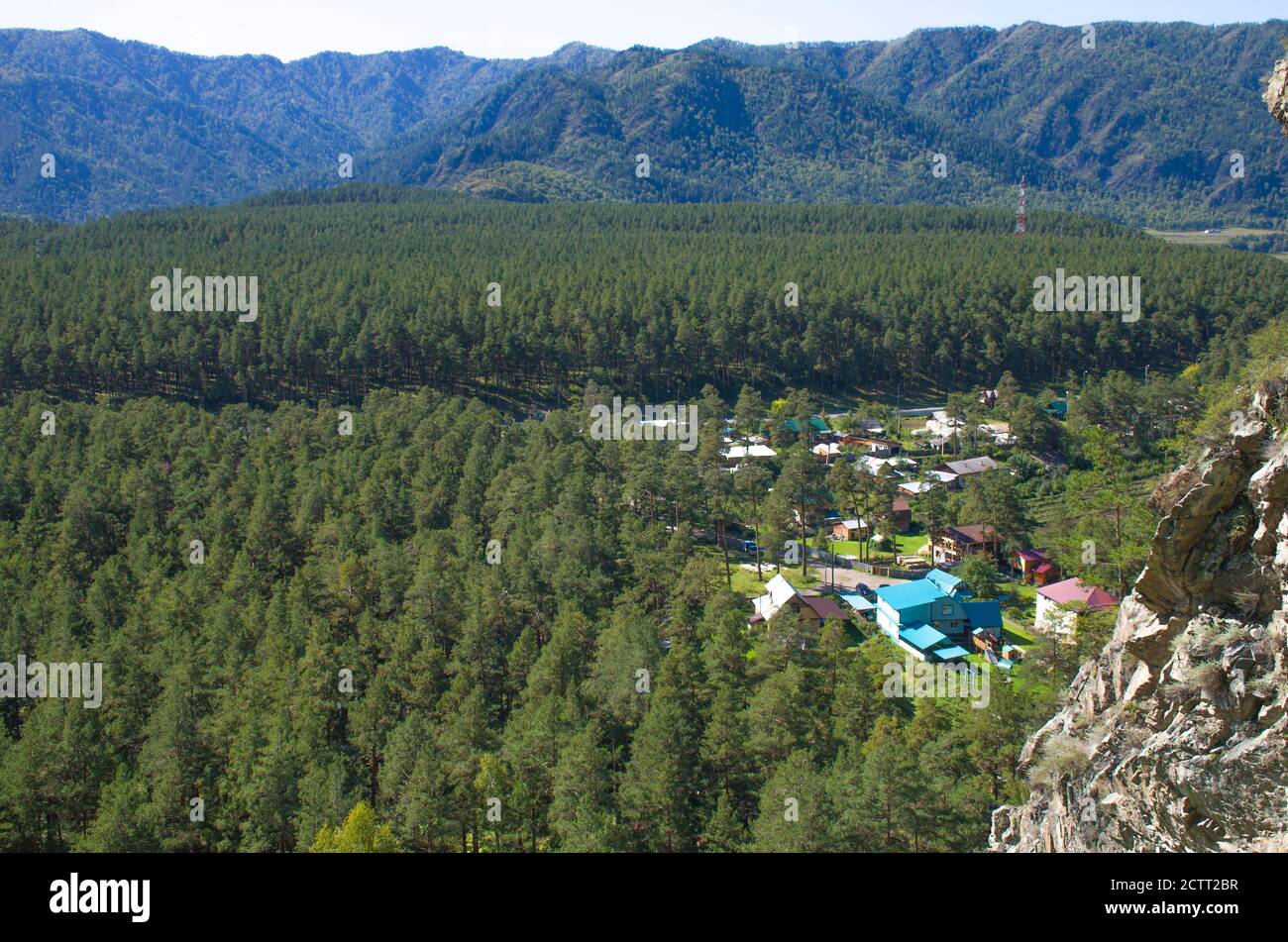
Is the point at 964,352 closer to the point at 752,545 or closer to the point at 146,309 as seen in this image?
the point at 752,545

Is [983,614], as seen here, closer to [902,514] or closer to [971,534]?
[971,534]

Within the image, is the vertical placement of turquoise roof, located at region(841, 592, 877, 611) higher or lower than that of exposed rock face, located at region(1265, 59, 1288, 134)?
lower

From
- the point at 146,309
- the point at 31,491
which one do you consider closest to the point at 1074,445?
the point at 31,491

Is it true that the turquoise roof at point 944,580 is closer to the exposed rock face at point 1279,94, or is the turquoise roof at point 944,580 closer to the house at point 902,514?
the house at point 902,514

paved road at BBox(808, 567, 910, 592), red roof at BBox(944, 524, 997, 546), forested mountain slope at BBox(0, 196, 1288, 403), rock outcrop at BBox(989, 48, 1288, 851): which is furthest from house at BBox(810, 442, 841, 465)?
rock outcrop at BBox(989, 48, 1288, 851)

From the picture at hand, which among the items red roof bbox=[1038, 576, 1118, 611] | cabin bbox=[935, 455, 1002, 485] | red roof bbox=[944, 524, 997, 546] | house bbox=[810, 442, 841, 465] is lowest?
red roof bbox=[1038, 576, 1118, 611]

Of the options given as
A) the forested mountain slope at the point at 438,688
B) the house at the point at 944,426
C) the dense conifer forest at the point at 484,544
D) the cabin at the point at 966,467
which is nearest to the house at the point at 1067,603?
the dense conifer forest at the point at 484,544

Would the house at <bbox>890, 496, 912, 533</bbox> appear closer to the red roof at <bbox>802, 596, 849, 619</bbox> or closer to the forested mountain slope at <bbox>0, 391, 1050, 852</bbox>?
the forested mountain slope at <bbox>0, 391, 1050, 852</bbox>
